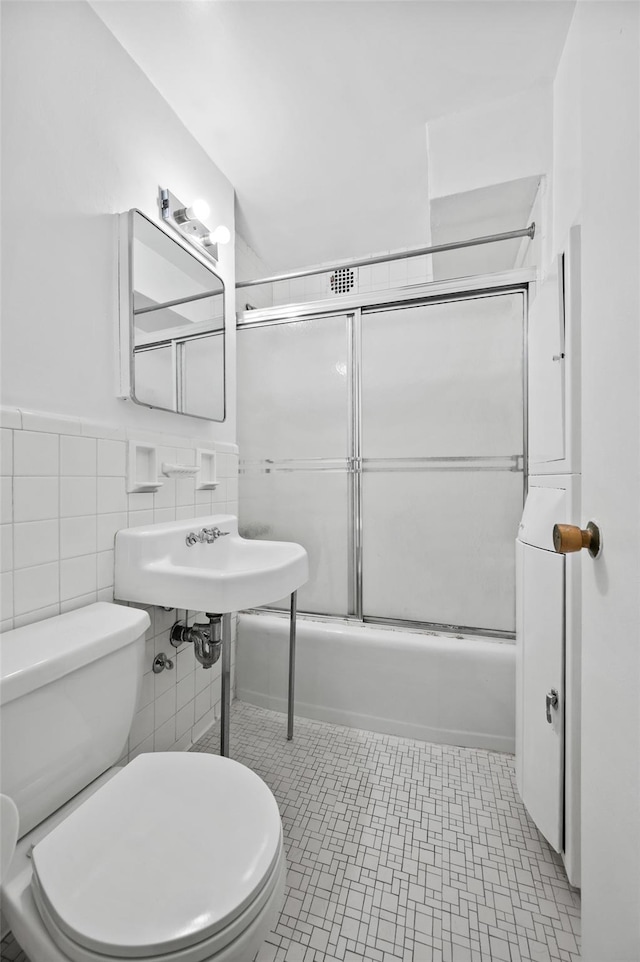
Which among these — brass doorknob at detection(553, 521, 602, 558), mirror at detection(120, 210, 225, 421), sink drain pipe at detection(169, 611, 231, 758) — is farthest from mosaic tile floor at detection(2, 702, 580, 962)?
mirror at detection(120, 210, 225, 421)

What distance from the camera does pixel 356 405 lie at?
201 cm

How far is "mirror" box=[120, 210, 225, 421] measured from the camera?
4.20 feet

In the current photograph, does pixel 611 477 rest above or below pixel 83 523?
above

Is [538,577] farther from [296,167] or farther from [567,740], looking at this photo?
[296,167]

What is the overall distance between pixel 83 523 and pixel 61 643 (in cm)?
35

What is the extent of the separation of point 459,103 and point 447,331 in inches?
31.2

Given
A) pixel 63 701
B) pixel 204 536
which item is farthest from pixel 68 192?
pixel 63 701

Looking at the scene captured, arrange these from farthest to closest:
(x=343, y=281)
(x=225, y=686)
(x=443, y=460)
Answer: (x=343, y=281) → (x=443, y=460) → (x=225, y=686)

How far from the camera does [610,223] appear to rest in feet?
1.87

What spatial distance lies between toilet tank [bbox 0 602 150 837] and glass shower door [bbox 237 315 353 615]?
1109mm

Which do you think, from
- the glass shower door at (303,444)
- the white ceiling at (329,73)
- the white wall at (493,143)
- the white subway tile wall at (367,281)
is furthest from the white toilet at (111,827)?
the white subway tile wall at (367,281)

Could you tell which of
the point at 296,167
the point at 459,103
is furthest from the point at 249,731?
the point at 459,103

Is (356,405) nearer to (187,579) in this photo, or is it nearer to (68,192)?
(187,579)

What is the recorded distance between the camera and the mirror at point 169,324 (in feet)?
4.20
